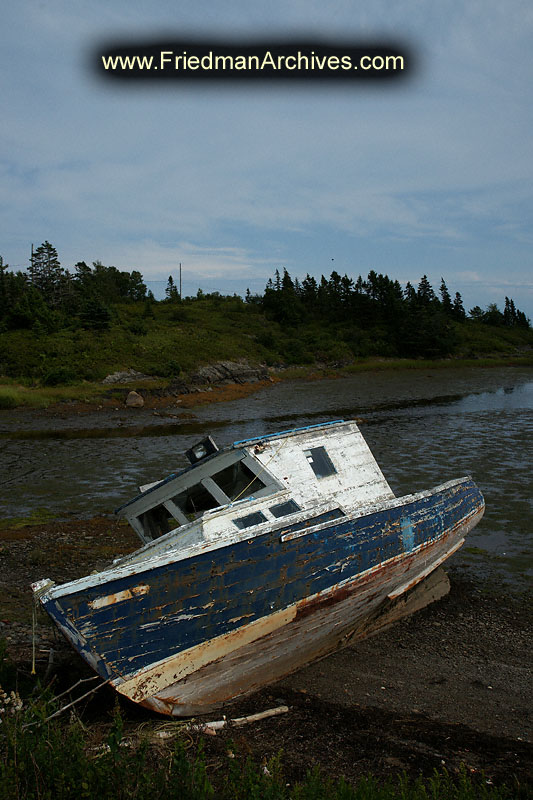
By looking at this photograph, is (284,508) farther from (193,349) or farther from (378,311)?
(378,311)

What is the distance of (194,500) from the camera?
9.04 metres

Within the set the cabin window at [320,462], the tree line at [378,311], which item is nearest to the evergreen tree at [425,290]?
the tree line at [378,311]

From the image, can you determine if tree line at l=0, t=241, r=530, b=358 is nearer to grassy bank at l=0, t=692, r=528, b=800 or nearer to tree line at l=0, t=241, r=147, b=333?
tree line at l=0, t=241, r=147, b=333

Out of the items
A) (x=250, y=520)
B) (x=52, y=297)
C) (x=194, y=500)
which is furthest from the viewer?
(x=52, y=297)

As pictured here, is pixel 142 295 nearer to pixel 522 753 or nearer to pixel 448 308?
pixel 448 308

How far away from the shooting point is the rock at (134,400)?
3422 cm

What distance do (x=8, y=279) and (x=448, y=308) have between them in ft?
253

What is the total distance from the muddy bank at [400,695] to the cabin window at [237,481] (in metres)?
2.47

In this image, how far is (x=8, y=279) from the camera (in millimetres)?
58156

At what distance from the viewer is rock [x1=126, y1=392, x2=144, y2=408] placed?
34219 millimetres

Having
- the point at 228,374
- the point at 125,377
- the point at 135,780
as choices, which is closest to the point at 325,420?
the point at 125,377

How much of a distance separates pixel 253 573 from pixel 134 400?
29321 mm

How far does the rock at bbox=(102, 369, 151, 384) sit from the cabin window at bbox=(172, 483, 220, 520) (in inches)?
1276

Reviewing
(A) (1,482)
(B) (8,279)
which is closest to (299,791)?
(A) (1,482)
